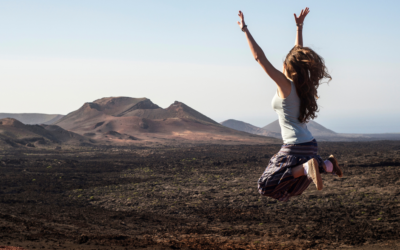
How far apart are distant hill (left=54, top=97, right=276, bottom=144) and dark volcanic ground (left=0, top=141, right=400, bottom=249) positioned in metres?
45.4

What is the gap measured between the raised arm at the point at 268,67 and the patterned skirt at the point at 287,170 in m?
0.64

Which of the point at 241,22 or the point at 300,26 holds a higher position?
the point at 300,26

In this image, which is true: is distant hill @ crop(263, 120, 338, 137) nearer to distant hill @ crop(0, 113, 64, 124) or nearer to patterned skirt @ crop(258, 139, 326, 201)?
distant hill @ crop(0, 113, 64, 124)

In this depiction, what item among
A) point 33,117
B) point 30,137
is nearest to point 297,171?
point 30,137

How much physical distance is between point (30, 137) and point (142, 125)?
109 feet

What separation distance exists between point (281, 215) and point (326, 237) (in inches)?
108

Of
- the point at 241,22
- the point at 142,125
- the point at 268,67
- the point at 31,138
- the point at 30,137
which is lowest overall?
the point at 31,138

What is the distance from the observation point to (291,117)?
3432 millimetres

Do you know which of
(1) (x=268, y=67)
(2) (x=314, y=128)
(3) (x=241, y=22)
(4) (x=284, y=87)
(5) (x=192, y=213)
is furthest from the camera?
(2) (x=314, y=128)

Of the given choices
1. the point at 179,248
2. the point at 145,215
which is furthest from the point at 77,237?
the point at 145,215

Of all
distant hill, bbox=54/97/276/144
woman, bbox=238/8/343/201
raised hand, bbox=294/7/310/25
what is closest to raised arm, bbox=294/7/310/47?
raised hand, bbox=294/7/310/25

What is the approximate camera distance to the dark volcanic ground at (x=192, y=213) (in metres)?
9.45

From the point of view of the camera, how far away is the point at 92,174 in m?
24.4

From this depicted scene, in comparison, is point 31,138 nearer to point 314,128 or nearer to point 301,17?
point 301,17
